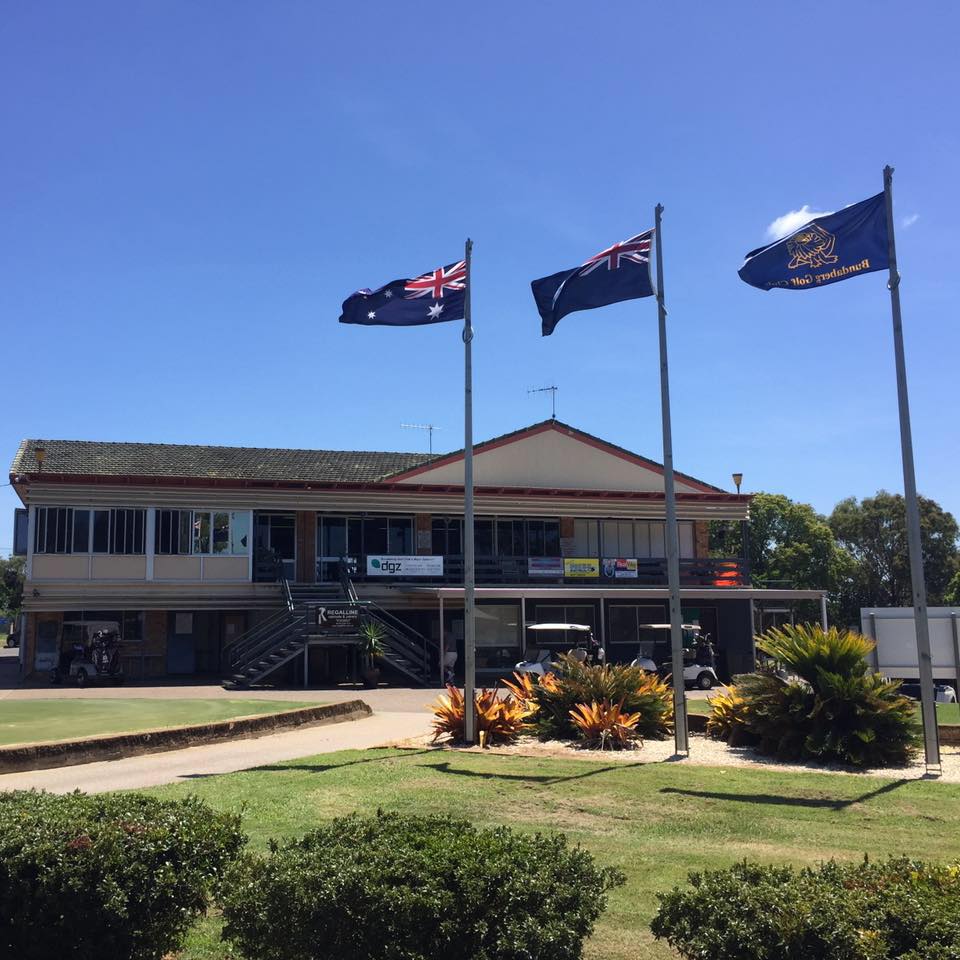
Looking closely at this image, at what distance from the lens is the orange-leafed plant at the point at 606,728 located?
14820mm

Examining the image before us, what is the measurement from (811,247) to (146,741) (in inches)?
472

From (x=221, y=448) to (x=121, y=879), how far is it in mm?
34456

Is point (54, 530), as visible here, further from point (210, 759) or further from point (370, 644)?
point (210, 759)

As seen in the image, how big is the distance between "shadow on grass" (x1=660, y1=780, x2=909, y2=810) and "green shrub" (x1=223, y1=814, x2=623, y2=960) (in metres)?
5.70

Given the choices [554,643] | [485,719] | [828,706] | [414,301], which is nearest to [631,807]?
[828,706]

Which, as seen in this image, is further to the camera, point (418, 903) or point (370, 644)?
point (370, 644)

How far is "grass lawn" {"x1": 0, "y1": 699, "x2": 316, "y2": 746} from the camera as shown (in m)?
16.2

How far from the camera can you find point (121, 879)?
17.4ft

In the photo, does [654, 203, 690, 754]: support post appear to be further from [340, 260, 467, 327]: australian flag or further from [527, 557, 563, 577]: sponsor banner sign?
[527, 557, 563, 577]: sponsor banner sign

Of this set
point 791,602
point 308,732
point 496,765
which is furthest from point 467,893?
point 791,602

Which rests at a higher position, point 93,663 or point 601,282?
point 601,282

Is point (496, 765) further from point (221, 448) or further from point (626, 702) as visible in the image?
point (221, 448)

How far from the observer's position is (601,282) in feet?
50.1

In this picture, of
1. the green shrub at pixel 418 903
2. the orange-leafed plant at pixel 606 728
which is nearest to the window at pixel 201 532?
the orange-leafed plant at pixel 606 728
